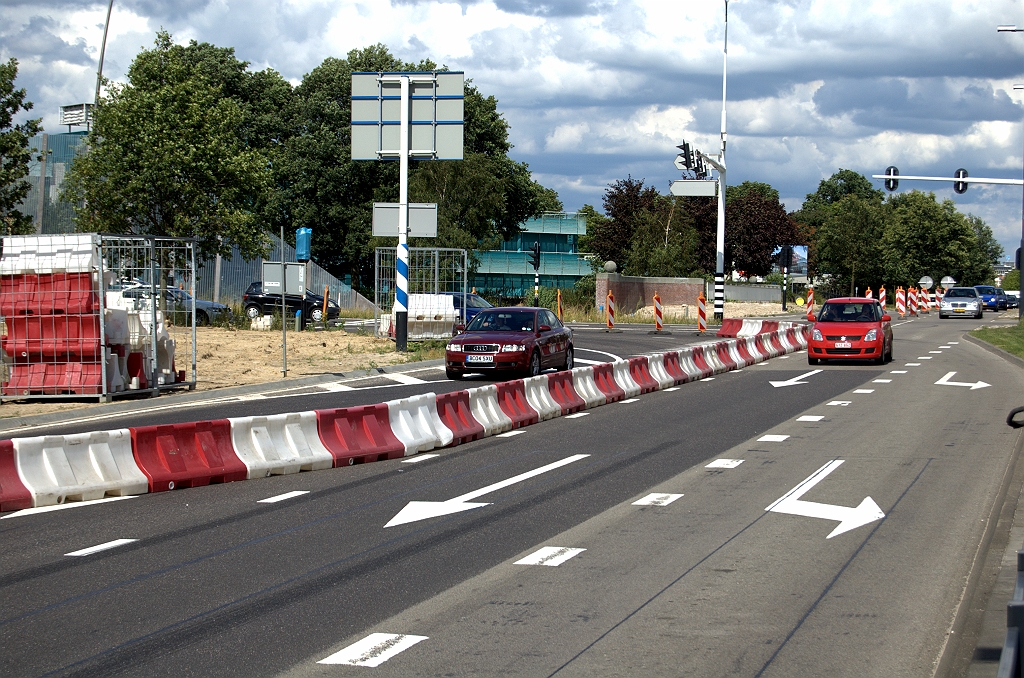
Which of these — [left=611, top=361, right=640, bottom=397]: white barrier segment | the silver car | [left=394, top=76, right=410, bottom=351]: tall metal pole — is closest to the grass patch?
[left=611, top=361, right=640, bottom=397]: white barrier segment

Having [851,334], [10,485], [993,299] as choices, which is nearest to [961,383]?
[851,334]

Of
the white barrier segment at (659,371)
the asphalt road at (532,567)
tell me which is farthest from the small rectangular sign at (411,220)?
the asphalt road at (532,567)

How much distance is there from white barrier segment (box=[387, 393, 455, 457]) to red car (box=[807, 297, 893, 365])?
48.4ft

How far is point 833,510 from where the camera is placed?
959cm

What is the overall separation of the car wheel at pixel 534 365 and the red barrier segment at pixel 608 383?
295cm

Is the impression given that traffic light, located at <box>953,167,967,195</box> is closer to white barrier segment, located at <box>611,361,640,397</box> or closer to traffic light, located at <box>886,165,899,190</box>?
traffic light, located at <box>886,165,899,190</box>

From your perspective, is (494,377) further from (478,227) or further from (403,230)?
(478,227)

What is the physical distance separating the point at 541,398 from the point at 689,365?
743 cm

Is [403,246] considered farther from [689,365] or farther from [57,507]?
[57,507]

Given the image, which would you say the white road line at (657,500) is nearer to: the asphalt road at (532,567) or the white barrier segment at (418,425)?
the asphalt road at (532,567)

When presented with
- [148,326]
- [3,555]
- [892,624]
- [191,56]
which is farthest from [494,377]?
[191,56]

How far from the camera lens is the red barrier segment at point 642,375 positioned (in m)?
20.3

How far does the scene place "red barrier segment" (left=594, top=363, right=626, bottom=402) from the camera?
18.8 meters

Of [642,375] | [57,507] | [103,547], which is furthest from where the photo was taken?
[642,375]
